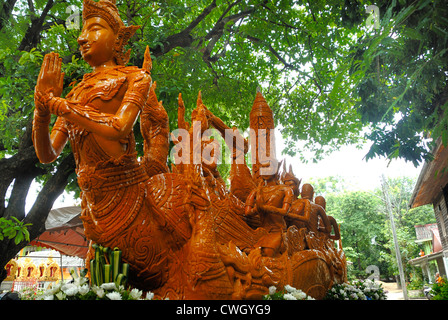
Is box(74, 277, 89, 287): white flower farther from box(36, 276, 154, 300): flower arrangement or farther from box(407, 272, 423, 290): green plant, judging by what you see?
box(407, 272, 423, 290): green plant

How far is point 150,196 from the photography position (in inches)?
103

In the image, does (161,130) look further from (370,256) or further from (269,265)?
(370,256)

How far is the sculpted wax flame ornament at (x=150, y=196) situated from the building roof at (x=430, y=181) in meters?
4.47

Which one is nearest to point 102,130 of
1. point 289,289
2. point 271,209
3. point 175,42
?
point 271,209

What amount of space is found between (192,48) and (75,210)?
3934 mm

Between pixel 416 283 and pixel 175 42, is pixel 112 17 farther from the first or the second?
pixel 416 283

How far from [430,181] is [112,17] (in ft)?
29.1

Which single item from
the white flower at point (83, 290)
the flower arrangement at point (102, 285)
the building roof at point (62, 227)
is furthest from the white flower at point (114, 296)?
the building roof at point (62, 227)

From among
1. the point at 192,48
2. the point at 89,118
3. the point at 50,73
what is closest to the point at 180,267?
the point at 89,118

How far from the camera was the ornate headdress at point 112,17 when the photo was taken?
261 cm

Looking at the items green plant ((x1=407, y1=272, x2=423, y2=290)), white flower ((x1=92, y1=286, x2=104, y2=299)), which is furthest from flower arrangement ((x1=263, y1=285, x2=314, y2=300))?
green plant ((x1=407, y1=272, x2=423, y2=290))

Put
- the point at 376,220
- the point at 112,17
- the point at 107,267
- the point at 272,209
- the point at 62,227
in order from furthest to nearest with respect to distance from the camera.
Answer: the point at 376,220 → the point at 62,227 → the point at 272,209 → the point at 112,17 → the point at 107,267

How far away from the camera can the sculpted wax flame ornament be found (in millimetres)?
2326

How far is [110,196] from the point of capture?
2.41m
